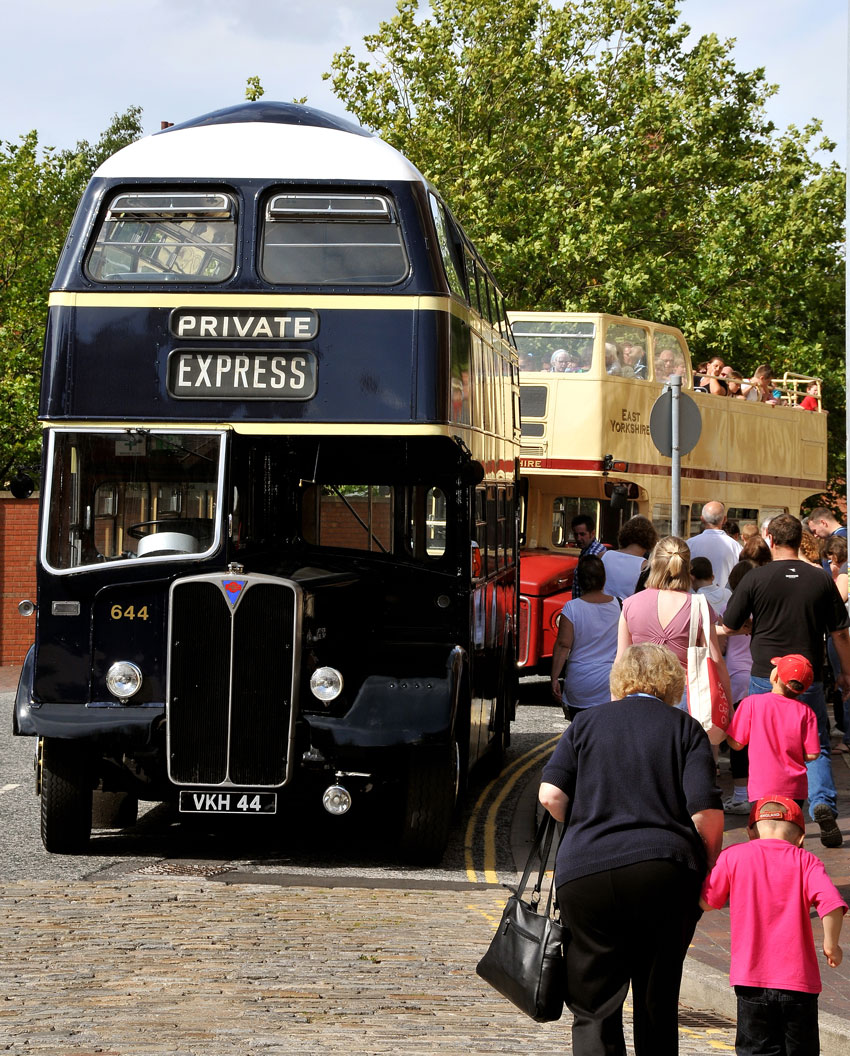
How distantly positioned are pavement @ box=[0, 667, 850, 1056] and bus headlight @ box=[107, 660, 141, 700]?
100 cm

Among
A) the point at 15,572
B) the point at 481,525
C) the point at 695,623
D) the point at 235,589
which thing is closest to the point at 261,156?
the point at 235,589

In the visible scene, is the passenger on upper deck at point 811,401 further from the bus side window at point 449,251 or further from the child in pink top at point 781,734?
the child in pink top at point 781,734

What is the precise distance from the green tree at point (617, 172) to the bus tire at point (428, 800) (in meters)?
21.9

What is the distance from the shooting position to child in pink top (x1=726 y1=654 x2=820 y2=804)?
25.0 feet

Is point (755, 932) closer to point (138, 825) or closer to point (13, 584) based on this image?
point (138, 825)

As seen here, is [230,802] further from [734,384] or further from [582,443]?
[734,384]

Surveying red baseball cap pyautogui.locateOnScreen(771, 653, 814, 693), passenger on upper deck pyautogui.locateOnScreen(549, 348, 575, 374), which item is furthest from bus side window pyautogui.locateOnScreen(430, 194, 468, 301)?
passenger on upper deck pyautogui.locateOnScreen(549, 348, 575, 374)

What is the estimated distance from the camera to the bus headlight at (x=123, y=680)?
9125 mm

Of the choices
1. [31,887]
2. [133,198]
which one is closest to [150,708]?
[31,887]

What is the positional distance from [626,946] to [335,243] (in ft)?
19.5

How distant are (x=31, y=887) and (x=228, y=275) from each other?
364cm

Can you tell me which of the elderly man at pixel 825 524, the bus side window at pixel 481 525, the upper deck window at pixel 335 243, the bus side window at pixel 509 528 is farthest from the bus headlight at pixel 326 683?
the elderly man at pixel 825 524

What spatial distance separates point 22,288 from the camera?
31.5 meters

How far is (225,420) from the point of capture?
943cm
